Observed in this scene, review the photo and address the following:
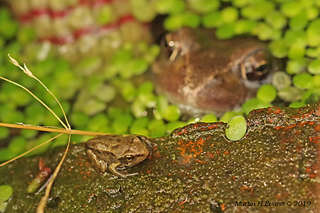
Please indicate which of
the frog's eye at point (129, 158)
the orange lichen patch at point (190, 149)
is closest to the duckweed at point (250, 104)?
the orange lichen patch at point (190, 149)

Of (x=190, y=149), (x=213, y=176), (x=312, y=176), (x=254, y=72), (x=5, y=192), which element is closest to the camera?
(x=312, y=176)

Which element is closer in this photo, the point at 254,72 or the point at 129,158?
the point at 129,158

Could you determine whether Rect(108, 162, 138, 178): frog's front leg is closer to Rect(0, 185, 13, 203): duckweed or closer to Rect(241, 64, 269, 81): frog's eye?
Rect(0, 185, 13, 203): duckweed

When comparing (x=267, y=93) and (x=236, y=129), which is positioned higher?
(x=267, y=93)

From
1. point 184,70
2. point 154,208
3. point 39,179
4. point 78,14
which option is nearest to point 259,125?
point 154,208

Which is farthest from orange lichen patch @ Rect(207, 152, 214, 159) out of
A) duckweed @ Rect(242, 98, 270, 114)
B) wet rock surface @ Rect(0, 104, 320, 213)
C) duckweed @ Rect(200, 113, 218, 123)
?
duckweed @ Rect(242, 98, 270, 114)

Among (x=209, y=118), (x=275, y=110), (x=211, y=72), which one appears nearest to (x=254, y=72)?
(x=211, y=72)

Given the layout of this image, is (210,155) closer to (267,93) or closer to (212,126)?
(212,126)
